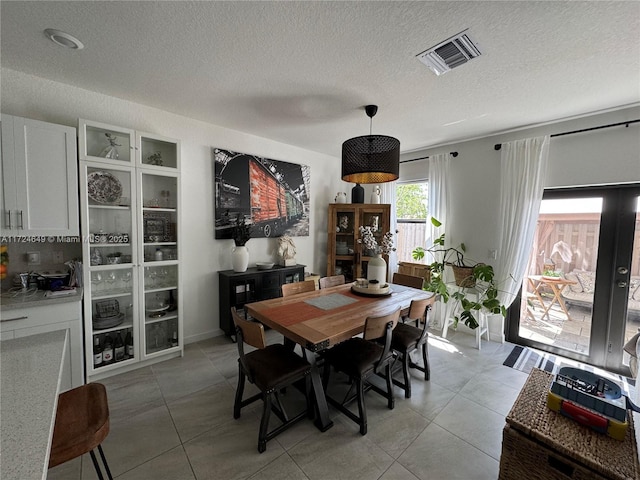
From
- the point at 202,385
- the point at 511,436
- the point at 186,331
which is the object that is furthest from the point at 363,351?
the point at 186,331

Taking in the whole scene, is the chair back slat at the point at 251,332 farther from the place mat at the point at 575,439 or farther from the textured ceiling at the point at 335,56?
the textured ceiling at the point at 335,56

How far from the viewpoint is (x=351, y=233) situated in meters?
4.36

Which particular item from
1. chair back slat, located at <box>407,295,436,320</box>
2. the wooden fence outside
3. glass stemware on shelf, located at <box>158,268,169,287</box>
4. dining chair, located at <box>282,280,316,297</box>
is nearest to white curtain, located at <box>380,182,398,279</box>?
the wooden fence outside

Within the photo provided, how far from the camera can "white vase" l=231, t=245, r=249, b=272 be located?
3238 millimetres

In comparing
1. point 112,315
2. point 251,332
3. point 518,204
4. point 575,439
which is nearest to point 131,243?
point 112,315

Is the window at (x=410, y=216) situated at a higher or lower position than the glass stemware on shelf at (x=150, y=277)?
higher

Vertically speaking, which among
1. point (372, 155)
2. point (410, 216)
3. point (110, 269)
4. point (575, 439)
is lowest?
point (575, 439)

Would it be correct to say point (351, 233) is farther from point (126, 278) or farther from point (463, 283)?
point (126, 278)

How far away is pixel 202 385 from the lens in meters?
2.35

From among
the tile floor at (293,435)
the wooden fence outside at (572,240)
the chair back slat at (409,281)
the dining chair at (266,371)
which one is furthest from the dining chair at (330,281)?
the wooden fence outside at (572,240)

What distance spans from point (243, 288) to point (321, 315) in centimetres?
155

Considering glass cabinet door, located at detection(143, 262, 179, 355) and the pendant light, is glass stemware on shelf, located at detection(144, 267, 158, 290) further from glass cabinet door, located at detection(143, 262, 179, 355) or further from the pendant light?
the pendant light

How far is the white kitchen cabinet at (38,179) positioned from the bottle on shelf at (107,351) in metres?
1.05

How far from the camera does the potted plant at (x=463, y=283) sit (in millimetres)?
3123
